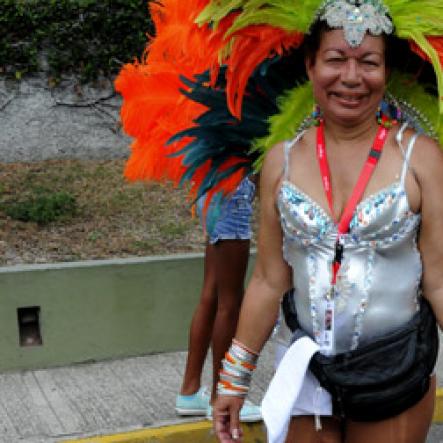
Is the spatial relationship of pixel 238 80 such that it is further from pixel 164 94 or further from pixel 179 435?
pixel 179 435

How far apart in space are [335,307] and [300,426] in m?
0.41

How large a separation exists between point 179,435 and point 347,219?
6.93 ft

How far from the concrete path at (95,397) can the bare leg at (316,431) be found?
167 centimetres

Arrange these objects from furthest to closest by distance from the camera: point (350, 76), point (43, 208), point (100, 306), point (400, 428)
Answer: point (43, 208) < point (100, 306) < point (400, 428) < point (350, 76)

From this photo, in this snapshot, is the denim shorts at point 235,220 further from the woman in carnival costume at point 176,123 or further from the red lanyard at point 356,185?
the red lanyard at point 356,185

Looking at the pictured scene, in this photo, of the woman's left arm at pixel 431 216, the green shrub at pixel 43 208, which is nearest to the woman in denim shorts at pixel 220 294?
the woman's left arm at pixel 431 216

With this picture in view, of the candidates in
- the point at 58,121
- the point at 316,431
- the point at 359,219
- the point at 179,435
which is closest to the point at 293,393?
the point at 316,431

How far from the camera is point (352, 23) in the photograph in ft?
8.29

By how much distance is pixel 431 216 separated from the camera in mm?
2553

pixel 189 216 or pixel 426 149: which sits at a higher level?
pixel 426 149

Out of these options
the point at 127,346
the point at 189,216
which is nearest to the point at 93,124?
the point at 189,216

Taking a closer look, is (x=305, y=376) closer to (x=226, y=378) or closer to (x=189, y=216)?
(x=226, y=378)

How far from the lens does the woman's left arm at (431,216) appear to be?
2547 millimetres

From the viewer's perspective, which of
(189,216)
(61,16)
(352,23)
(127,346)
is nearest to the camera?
(352,23)
